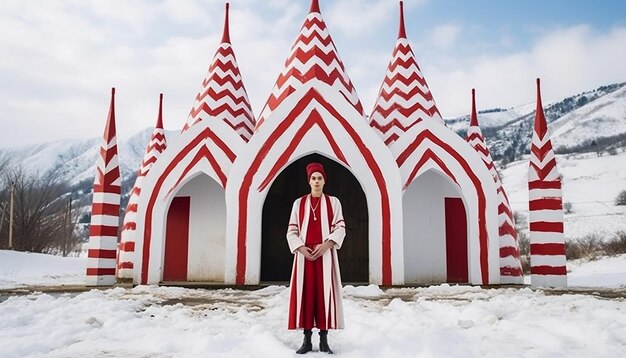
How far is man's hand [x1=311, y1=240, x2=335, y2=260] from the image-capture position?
4.27 m

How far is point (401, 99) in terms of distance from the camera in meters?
11.8

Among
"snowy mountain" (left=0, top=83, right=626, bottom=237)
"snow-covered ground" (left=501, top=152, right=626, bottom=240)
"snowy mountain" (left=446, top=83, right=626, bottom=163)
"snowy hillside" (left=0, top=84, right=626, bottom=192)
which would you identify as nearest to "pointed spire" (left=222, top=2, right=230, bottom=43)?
"snowy mountain" (left=0, top=83, right=626, bottom=237)

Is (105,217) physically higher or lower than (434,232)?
higher

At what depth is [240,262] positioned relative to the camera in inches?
364

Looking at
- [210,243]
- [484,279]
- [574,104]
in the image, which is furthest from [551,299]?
[574,104]

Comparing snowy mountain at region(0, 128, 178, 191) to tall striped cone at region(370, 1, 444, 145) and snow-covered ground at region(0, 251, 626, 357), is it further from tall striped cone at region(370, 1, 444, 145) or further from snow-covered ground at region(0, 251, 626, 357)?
snow-covered ground at region(0, 251, 626, 357)

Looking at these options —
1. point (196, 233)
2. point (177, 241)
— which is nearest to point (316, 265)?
point (196, 233)

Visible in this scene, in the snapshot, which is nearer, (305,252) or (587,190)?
(305,252)

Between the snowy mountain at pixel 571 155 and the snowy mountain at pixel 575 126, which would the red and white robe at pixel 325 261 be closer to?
the snowy mountain at pixel 571 155

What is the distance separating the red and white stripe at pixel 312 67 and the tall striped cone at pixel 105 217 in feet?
9.29

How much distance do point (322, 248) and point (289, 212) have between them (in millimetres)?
7195

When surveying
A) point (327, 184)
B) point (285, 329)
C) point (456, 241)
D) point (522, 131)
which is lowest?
point (285, 329)

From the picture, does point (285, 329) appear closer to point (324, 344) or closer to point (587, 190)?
point (324, 344)

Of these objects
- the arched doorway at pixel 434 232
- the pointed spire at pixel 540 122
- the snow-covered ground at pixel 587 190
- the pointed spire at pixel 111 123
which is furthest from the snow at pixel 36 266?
the snow-covered ground at pixel 587 190
